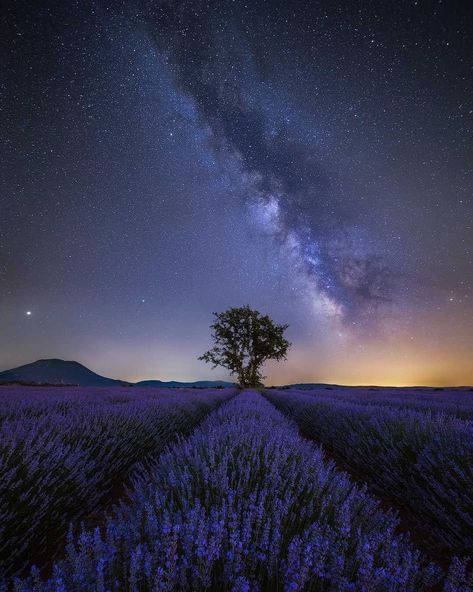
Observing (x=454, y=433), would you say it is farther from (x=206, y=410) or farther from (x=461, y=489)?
(x=206, y=410)

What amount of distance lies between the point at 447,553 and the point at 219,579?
224cm

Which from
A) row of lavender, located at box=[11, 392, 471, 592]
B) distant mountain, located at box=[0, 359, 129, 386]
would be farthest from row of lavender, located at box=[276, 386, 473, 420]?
distant mountain, located at box=[0, 359, 129, 386]

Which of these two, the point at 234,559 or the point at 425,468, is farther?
the point at 425,468

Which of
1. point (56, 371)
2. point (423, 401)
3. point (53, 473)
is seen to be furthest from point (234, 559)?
point (56, 371)

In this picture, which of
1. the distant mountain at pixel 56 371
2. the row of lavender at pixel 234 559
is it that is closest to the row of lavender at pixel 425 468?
the row of lavender at pixel 234 559

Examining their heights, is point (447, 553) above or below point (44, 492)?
below

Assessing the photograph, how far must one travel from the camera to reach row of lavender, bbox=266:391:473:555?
2.06 meters

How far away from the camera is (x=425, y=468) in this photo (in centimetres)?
252

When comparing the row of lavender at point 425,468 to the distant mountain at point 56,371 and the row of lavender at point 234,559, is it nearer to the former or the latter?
the row of lavender at point 234,559

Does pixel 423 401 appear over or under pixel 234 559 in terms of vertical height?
over

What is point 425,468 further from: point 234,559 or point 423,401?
point 423,401

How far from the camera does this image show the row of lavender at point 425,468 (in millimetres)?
2062

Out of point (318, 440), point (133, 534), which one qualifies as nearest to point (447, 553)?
point (133, 534)

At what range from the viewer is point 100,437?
2932 millimetres
